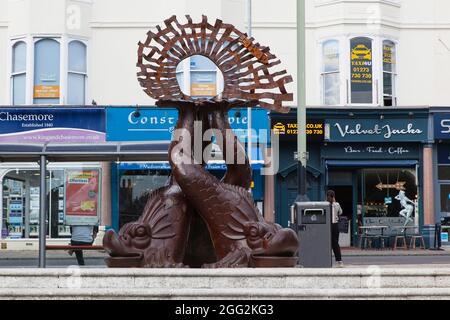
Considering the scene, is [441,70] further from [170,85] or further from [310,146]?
[170,85]

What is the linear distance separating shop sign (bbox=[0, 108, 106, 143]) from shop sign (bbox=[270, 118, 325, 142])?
5.75m

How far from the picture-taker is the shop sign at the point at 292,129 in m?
26.2

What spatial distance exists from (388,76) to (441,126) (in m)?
2.47

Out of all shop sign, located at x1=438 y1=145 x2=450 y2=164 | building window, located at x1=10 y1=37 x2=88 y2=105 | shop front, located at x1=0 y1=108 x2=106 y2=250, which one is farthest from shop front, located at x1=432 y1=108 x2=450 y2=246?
building window, located at x1=10 y1=37 x2=88 y2=105

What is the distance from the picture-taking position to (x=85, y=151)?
52.8 feet

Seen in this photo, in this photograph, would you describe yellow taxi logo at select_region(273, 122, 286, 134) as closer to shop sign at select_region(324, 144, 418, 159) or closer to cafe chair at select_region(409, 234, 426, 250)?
shop sign at select_region(324, 144, 418, 159)

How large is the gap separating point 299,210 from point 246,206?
5.22 m

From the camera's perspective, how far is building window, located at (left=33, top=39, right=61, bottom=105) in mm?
26453

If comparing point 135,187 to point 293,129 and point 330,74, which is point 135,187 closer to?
point 293,129

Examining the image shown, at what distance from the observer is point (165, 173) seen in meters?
26.4

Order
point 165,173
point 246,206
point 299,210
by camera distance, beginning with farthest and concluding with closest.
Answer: point 165,173, point 299,210, point 246,206

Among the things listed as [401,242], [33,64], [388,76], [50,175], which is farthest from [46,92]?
[401,242]

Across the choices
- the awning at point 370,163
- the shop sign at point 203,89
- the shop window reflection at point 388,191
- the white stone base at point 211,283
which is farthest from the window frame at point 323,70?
the white stone base at point 211,283

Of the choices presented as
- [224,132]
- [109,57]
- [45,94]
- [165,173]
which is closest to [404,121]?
[165,173]
